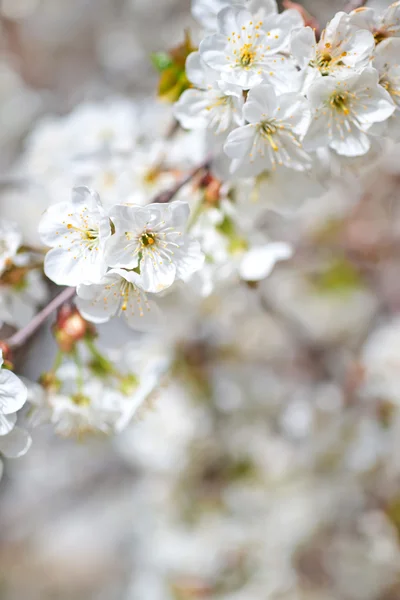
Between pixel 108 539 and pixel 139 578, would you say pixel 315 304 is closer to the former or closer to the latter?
pixel 139 578

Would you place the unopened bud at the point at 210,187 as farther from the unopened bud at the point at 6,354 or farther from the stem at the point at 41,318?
the unopened bud at the point at 6,354

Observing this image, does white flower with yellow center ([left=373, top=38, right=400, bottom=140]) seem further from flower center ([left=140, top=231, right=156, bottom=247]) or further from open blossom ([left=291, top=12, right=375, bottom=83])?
flower center ([left=140, top=231, right=156, bottom=247])

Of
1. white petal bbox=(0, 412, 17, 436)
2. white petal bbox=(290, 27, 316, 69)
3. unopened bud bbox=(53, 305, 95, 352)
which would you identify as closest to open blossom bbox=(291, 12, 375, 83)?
white petal bbox=(290, 27, 316, 69)

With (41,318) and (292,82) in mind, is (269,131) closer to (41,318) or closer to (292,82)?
(292,82)

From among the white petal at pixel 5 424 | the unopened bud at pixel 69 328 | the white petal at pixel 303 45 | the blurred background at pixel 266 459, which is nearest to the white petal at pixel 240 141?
the white petal at pixel 303 45

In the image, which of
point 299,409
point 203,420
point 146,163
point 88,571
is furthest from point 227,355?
point 88,571

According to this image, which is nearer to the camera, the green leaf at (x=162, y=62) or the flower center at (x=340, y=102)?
the flower center at (x=340, y=102)
